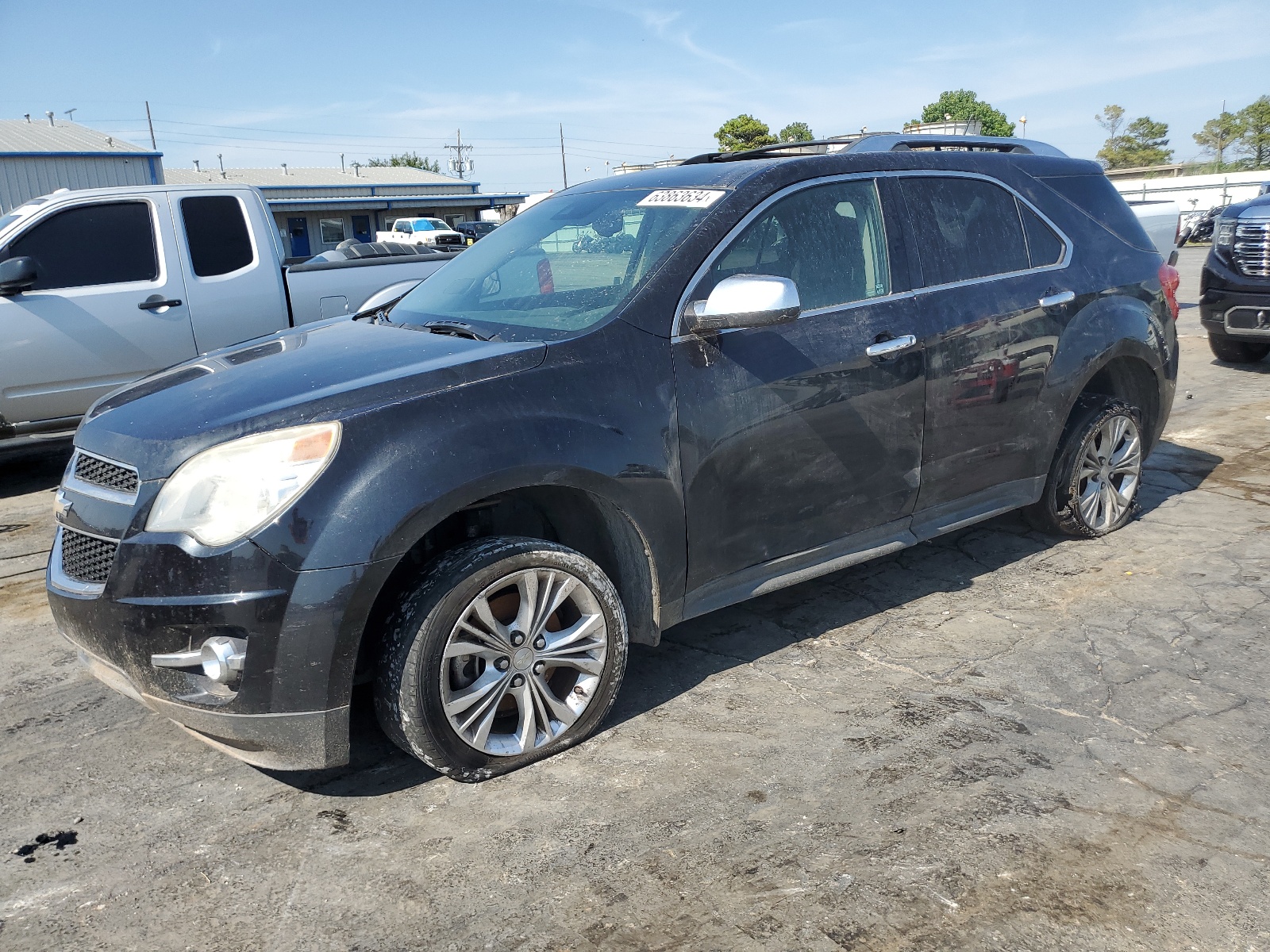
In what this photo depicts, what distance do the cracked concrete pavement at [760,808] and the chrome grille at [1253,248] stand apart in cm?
593

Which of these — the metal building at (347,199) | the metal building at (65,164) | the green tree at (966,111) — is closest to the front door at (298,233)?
the metal building at (347,199)

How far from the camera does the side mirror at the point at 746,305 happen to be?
3.25m

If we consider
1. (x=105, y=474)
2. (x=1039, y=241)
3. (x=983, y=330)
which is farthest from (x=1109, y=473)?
(x=105, y=474)

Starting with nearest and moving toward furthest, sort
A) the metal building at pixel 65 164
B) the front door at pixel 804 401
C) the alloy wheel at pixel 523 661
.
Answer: the alloy wheel at pixel 523 661
the front door at pixel 804 401
the metal building at pixel 65 164

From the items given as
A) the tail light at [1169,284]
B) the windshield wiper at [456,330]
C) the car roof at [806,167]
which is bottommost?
the tail light at [1169,284]

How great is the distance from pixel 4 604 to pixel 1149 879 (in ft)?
15.7

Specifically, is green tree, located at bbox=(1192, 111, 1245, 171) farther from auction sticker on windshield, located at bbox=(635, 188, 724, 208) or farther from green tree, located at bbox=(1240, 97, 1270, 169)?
auction sticker on windshield, located at bbox=(635, 188, 724, 208)

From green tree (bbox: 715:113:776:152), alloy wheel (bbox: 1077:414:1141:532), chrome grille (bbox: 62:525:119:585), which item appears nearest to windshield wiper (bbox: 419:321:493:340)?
chrome grille (bbox: 62:525:119:585)

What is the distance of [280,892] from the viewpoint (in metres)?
2.55

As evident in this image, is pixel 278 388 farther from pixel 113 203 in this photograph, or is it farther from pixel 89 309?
pixel 113 203

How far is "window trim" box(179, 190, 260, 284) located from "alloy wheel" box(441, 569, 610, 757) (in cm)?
525

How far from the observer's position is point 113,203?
23.1 ft

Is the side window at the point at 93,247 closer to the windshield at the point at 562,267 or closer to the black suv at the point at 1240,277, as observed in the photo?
the windshield at the point at 562,267

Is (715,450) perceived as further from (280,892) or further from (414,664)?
(280,892)
